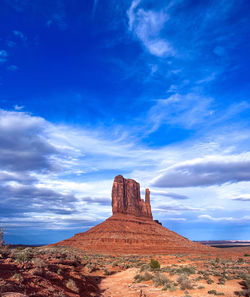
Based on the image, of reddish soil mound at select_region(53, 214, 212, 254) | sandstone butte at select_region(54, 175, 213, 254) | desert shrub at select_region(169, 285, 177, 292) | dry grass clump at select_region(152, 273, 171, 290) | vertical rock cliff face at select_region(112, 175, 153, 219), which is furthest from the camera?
vertical rock cliff face at select_region(112, 175, 153, 219)

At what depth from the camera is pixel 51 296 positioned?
10.4 metres

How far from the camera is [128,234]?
261 feet

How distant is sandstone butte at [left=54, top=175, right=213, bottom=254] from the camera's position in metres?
70.4

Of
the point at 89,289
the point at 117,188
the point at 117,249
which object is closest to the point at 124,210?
the point at 117,188

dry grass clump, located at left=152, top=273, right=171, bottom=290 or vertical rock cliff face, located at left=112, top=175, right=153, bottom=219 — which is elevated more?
vertical rock cliff face, located at left=112, top=175, right=153, bottom=219

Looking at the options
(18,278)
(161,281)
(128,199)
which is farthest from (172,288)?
(128,199)

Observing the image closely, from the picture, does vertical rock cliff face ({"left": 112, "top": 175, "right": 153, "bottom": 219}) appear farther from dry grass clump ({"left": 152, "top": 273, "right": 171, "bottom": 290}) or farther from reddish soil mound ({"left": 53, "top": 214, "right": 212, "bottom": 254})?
dry grass clump ({"left": 152, "top": 273, "right": 171, "bottom": 290})

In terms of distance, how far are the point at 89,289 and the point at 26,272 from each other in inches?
230

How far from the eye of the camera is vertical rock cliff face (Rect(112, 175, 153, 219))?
103688mm

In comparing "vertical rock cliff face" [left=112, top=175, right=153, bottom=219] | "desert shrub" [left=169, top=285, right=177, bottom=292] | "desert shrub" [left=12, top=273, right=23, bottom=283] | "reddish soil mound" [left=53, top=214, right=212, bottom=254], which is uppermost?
"vertical rock cliff face" [left=112, top=175, right=153, bottom=219]

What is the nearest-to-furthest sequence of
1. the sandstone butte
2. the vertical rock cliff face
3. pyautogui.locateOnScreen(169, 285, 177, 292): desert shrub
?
pyautogui.locateOnScreen(169, 285, 177, 292): desert shrub → the sandstone butte → the vertical rock cliff face

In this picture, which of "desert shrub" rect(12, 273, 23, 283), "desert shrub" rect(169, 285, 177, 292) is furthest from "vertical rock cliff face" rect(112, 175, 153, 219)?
"desert shrub" rect(12, 273, 23, 283)

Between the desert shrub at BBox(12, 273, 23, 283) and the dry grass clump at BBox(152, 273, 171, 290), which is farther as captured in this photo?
the dry grass clump at BBox(152, 273, 171, 290)

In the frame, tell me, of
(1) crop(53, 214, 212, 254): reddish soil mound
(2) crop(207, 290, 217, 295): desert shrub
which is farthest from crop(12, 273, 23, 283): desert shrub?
(1) crop(53, 214, 212, 254): reddish soil mound
